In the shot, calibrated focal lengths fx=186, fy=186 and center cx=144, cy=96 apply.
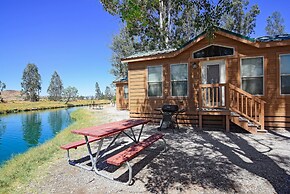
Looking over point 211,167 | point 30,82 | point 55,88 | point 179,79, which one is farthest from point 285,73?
point 55,88

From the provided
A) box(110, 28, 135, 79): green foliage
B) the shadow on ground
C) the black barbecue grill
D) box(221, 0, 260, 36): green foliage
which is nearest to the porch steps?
the shadow on ground

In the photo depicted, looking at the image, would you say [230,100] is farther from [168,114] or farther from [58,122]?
[58,122]

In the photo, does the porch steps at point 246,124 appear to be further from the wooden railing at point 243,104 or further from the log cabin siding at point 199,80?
the log cabin siding at point 199,80

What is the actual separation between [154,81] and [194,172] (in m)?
5.43

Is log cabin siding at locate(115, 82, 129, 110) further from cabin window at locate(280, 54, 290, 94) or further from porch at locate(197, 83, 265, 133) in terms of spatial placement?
cabin window at locate(280, 54, 290, 94)

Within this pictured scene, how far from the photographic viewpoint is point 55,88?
57.2 meters

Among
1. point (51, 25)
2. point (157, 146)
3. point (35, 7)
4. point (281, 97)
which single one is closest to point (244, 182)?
point (157, 146)

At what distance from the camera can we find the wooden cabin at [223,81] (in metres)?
6.21

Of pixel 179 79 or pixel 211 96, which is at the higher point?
pixel 179 79

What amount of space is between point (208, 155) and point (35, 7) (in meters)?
12.3

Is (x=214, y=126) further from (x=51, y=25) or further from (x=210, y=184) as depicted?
(x=51, y=25)

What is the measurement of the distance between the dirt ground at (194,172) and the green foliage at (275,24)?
28310 mm

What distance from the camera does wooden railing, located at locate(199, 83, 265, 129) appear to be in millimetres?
6180

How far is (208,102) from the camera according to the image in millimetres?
6852
